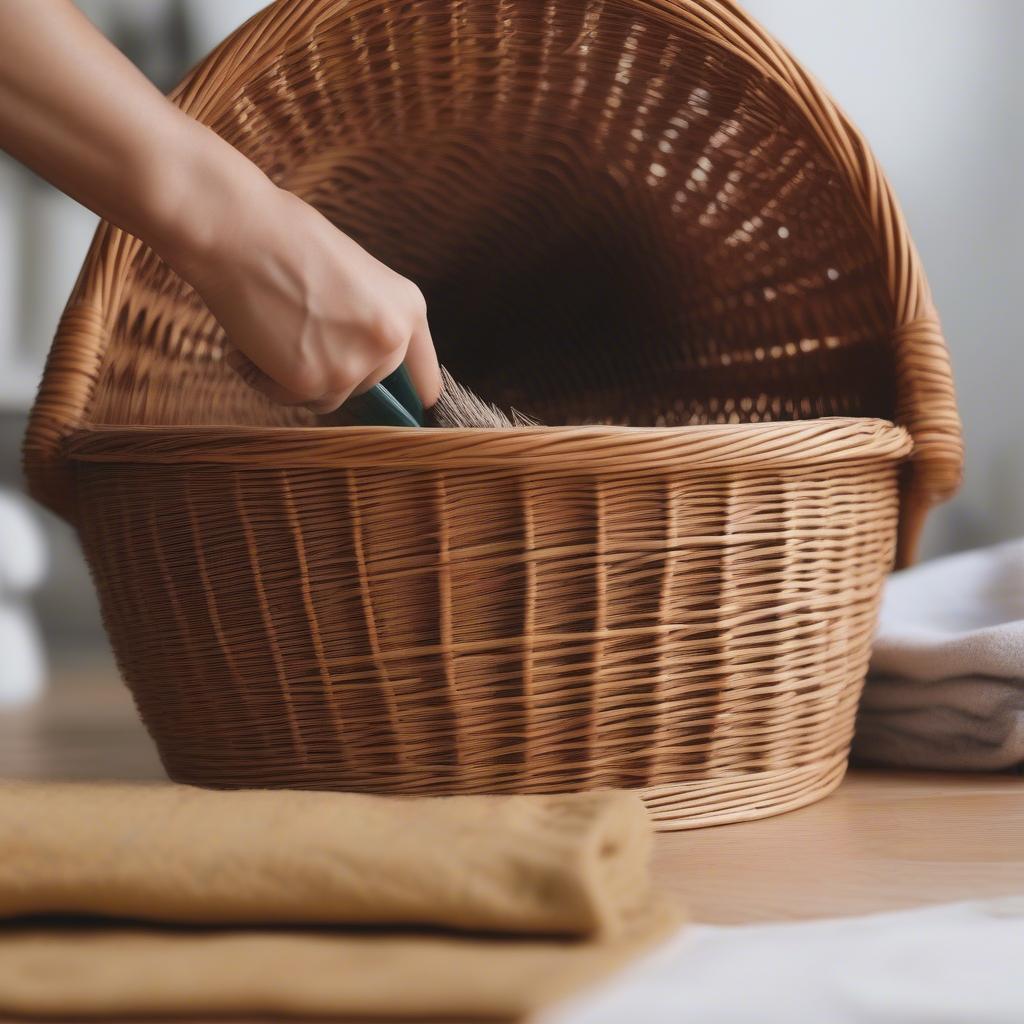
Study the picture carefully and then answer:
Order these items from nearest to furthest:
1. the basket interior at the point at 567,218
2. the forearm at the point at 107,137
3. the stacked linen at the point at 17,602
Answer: the forearm at the point at 107,137 < the basket interior at the point at 567,218 < the stacked linen at the point at 17,602

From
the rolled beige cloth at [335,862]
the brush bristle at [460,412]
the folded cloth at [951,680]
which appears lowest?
the folded cloth at [951,680]

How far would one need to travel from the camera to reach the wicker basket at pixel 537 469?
60 cm

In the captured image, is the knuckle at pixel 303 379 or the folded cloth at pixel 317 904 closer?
the folded cloth at pixel 317 904

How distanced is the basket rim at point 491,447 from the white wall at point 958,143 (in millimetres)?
830

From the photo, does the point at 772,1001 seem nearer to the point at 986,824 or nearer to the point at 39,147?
the point at 986,824

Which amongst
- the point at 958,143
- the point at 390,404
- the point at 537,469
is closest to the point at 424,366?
the point at 390,404

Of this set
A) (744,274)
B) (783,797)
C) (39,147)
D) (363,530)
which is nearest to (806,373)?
(744,274)

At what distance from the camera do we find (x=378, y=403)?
0.67m

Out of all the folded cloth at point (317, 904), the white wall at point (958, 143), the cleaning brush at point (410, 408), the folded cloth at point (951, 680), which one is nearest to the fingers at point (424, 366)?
the cleaning brush at point (410, 408)

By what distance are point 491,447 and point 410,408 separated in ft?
0.54

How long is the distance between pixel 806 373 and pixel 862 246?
13 centimetres

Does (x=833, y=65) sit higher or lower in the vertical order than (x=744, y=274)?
higher

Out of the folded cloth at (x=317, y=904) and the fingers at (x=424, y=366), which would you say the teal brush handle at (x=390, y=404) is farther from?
the folded cloth at (x=317, y=904)

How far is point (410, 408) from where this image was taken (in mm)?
719
